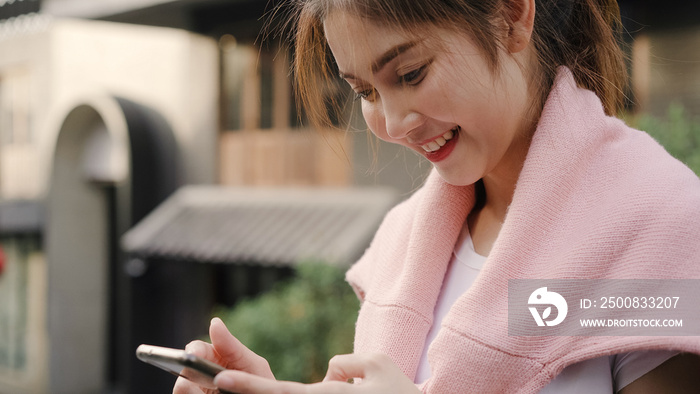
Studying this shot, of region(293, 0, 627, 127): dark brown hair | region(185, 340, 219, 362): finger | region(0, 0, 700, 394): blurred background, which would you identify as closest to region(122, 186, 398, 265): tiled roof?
region(0, 0, 700, 394): blurred background

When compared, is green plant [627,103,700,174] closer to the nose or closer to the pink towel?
the pink towel

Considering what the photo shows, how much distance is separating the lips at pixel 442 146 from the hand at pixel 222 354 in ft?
1.43

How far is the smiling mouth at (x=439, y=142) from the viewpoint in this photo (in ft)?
3.37

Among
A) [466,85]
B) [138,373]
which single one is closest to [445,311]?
[466,85]

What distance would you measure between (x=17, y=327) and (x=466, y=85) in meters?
9.92

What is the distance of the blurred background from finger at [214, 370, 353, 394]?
344 centimetres

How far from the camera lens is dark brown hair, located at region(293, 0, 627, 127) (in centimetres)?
97

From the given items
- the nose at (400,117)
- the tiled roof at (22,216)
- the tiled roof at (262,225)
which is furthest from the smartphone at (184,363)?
the tiled roof at (22,216)

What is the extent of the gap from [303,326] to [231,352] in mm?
3334

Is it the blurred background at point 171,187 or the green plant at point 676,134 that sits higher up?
the green plant at point 676,134

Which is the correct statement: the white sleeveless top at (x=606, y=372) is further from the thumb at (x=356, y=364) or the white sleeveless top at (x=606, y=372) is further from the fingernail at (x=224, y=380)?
the fingernail at (x=224, y=380)

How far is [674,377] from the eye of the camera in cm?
86

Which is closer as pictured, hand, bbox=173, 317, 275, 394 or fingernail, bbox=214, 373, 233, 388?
fingernail, bbox=214, 373, 233, 388

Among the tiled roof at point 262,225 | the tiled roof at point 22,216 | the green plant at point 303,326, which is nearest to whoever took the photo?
the green plant at point 303,326
